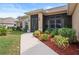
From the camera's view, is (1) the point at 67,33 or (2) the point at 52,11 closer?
(1) the point at 67,33

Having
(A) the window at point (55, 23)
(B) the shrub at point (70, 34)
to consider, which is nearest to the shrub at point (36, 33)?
(B) the shrub at point (70, 34)

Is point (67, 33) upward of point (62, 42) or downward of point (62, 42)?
upward

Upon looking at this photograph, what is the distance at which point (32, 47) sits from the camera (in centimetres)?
1071

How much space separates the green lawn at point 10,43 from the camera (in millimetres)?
9852

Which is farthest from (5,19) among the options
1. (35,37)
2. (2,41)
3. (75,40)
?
(75,40)

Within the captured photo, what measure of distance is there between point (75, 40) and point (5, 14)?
3815 millimetres

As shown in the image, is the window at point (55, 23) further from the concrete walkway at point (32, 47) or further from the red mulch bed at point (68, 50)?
the red mulch bed at point (68, 50)

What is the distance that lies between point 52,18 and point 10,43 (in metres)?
4.91

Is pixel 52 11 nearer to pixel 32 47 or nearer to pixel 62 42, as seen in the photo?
pixel 32 47

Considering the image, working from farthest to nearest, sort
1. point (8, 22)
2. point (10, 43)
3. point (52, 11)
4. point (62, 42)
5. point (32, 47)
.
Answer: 1. point (52, 11)
2. point (8, 22)
3. point (10, 43)
4. point (32, 47)
5. point (62, 42)

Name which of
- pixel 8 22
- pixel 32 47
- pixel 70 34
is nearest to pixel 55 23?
pixel 70 34

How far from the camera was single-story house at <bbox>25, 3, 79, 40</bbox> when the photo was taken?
13.6 m

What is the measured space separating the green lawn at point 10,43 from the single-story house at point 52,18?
154cm

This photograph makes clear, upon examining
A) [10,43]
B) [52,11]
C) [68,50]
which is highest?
[52,11]
